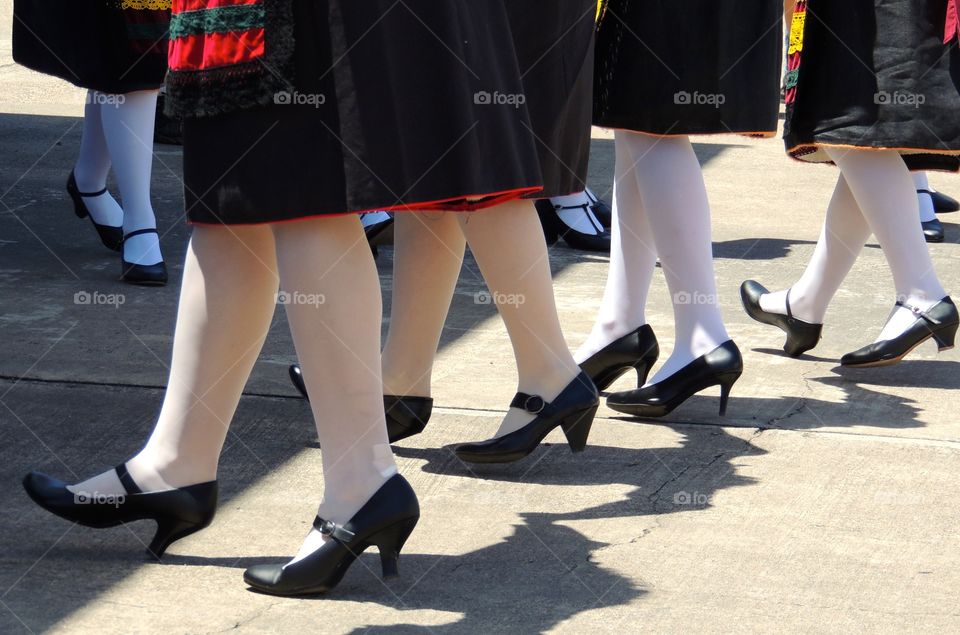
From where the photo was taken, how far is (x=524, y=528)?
3.03 meters

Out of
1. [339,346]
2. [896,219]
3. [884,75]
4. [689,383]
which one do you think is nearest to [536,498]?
[689,383]

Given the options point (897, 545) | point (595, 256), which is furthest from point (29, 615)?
point (595, 256)

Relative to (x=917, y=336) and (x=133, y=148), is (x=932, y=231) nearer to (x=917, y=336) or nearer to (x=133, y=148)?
(x=917, y=336)

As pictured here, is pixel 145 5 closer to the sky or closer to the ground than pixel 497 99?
closer to the ground

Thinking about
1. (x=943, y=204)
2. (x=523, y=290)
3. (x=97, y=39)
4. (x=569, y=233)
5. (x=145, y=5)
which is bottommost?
(x=569, y=233)

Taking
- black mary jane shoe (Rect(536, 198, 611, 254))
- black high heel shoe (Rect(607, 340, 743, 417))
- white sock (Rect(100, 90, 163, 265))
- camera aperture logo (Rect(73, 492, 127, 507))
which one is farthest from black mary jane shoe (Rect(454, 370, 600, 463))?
black mary jane shoe (Rect(536, 198, 611, 254))

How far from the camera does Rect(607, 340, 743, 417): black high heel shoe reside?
3648 millimetres

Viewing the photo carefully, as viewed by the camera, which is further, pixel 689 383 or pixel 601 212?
pixel 601 212

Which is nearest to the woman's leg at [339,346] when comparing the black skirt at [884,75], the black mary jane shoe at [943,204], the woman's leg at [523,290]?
the woman's leg at [523,290]

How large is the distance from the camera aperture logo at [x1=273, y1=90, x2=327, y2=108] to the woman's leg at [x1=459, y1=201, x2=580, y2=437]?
75 centimetres

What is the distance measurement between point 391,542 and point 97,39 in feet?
9.26

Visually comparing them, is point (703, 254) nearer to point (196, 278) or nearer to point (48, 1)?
point (196, 278)

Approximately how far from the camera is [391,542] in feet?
8.78

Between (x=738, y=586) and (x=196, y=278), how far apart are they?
1.12m
